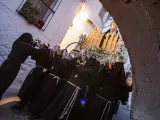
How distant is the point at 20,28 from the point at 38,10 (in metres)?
0.99

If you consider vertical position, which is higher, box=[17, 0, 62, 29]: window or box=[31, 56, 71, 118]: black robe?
box=[17, 0, 62, 29]: window

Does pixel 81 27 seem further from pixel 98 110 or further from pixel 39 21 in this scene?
pixel 98 110

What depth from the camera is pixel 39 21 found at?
648 centimetres

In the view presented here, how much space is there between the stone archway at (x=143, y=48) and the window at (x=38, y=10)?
17.9ft

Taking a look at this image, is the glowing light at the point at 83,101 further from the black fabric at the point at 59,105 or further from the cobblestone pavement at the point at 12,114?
the cobblestone pavement at the point at 12,114

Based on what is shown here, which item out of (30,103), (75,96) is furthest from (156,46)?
(30,103)

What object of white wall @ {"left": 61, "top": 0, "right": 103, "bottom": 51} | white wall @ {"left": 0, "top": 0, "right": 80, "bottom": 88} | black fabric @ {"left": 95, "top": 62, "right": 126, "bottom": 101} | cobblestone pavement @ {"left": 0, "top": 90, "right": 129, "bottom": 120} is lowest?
cobblestone pavement @ {"left": 0, "top": 90, "right": 129, "bottom": 120}

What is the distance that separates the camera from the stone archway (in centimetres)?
96

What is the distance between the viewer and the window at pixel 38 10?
604cm

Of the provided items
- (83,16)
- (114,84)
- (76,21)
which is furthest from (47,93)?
(83,16)

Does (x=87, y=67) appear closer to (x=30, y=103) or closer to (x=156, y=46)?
(x=30, y=103)

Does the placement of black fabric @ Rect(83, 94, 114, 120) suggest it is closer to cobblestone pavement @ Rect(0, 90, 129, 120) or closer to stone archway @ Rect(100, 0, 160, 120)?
cobblestone pavement @ Rect(0, 90, 129, 120)

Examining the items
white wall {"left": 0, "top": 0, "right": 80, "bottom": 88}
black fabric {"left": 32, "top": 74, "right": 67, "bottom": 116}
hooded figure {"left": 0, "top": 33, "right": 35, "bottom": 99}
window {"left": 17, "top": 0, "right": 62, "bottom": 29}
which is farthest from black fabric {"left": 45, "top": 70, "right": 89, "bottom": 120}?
window {"left": 17, "top": 0, "right": 62, "bottom": 29}

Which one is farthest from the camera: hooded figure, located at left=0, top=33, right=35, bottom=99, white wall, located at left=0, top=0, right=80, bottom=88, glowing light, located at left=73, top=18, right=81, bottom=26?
glowing light, located at left=73, top=18, right=81, bottom=26
